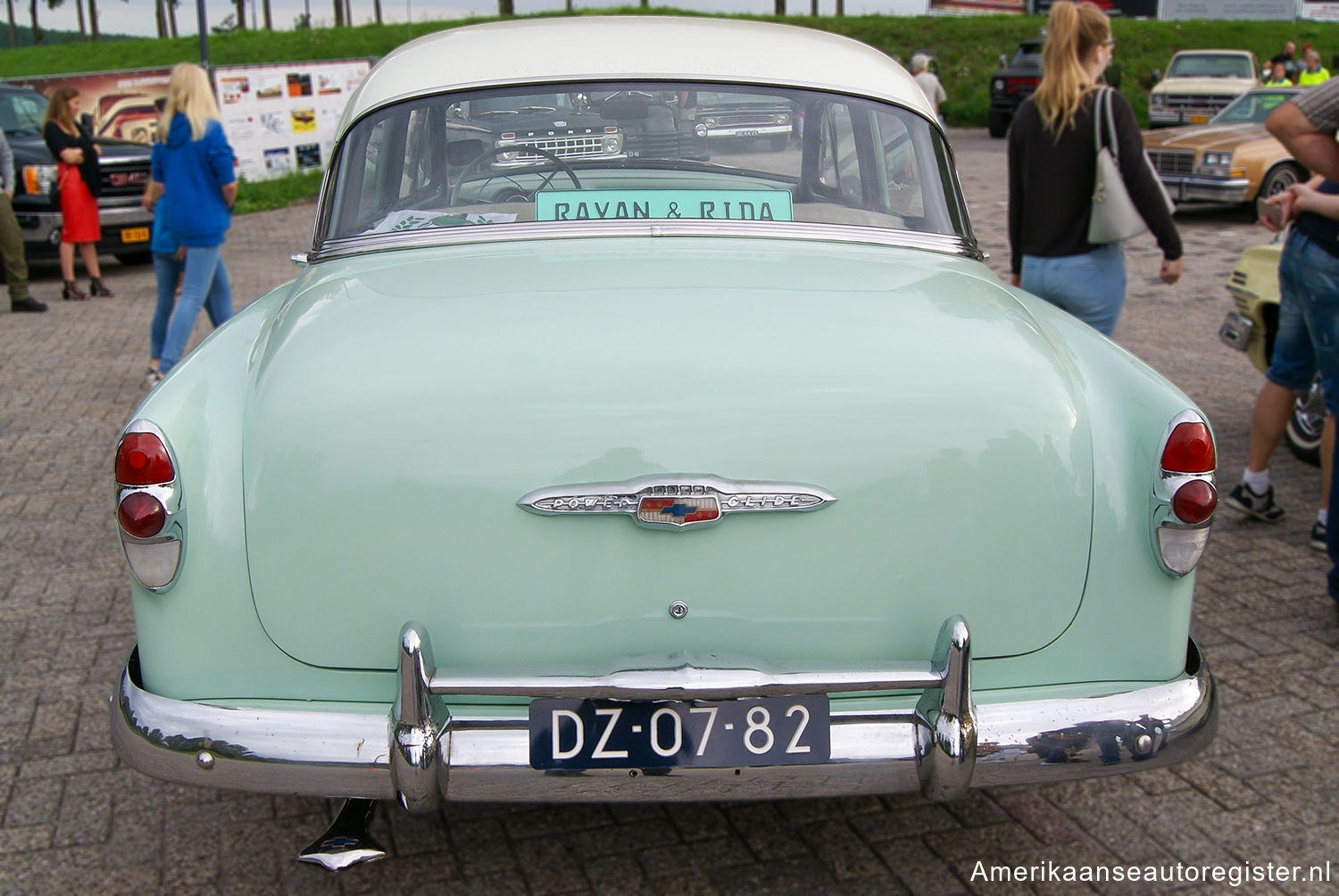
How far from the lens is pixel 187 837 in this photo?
10.2 ft

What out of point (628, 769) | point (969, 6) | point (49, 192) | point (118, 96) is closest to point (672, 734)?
point (628, 769)

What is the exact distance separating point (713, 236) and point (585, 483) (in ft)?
3.73

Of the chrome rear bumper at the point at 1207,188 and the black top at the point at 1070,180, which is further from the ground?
the black top at the point at 1070,180

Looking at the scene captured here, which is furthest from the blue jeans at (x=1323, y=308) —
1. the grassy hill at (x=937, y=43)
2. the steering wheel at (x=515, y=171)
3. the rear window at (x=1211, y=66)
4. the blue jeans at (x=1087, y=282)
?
the grassy hill at (x=937, y=43)

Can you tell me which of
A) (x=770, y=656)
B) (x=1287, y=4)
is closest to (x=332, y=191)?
(x=770, y=656)

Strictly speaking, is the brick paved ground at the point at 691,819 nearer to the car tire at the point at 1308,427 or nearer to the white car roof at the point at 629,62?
the car tire at the point at 1308,427

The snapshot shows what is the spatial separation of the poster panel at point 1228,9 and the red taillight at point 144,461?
165 ft

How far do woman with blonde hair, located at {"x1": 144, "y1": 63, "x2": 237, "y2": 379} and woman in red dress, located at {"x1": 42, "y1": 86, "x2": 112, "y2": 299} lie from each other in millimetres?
4355

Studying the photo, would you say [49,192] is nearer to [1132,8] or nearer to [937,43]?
[937,43]

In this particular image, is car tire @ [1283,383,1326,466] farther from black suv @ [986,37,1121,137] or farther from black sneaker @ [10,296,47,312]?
black suv @ [986,37,1121,137]

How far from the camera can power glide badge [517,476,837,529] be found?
2377 millimetres

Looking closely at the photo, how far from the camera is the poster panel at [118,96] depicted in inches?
746

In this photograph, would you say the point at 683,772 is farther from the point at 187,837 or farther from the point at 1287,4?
the point at 1287,4

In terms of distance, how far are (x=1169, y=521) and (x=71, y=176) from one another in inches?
443
